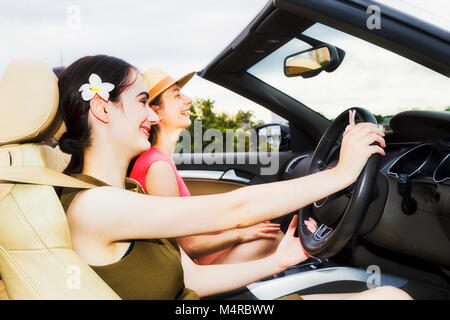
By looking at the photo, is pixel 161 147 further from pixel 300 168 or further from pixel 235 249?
pixel 300 168

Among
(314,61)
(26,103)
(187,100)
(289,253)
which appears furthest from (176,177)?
(26,103)

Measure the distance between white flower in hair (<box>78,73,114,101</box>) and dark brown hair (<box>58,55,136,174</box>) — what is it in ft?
0.04

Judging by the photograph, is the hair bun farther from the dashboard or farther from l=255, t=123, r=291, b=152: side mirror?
l=255, t=123, r=291, b=152: side mirror

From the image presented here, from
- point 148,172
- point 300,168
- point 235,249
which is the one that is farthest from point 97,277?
point 300,168

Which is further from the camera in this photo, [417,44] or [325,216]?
[325,216]

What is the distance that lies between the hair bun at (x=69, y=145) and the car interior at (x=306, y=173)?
0.11ft

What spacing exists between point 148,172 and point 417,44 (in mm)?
1191

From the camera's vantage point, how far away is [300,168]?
2.50 metres

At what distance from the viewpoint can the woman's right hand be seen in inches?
48.8

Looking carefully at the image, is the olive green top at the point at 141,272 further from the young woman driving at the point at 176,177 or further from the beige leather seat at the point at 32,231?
the young woman driving at the point at 176,177

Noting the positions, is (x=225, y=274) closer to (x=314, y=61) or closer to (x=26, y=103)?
(x=26, y=103)

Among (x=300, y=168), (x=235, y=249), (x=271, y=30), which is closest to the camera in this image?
(x=271, y=30)

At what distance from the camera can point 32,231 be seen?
1.05 m

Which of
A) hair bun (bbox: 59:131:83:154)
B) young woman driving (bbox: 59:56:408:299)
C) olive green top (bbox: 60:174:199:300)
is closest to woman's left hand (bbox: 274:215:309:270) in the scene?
young woman driving (bbox: 59:56:408:299)
